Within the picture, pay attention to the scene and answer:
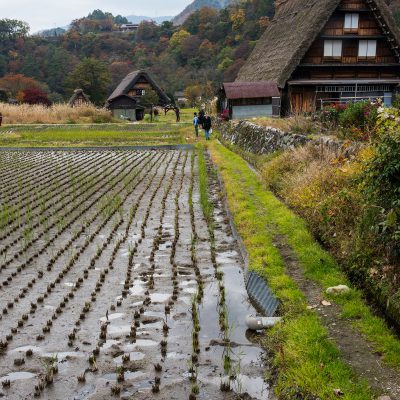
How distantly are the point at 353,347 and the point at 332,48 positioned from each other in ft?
70.3

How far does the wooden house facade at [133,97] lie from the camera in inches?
1688

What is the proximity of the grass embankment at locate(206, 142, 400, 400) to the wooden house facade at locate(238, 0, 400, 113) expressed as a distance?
15.2 m

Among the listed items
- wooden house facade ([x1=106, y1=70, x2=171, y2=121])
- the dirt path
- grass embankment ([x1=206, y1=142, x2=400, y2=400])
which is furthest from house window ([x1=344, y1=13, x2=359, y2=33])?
wooden house facade ([x1=106, y1=70, x2=171, y2=121])

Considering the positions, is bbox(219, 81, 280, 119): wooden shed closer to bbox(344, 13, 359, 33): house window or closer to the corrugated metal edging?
bbox(344, 13, 359, 33): house window

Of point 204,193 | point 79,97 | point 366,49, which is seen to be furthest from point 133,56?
point 204,193

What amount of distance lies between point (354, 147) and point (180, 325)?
494cm

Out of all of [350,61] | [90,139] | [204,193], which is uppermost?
[350,61]

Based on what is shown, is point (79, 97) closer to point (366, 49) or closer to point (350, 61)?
point (350, 61)

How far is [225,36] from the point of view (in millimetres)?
68688

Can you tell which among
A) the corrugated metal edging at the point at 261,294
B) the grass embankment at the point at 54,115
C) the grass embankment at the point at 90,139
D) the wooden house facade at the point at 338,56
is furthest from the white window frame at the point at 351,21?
the corrugated metal edging at the point at 261,294

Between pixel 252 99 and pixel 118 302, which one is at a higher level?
pixel 252 99

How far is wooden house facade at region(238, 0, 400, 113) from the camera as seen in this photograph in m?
22.0

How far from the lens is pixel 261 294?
532cm

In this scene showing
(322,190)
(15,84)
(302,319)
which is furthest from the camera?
(15,84)
